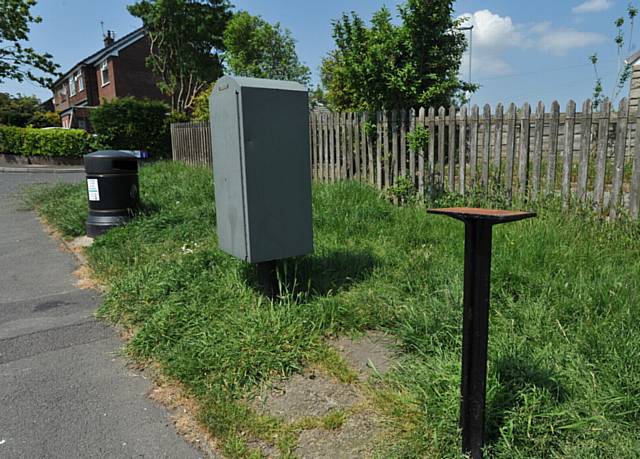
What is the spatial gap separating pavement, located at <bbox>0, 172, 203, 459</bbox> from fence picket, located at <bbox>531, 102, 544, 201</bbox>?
5102mm

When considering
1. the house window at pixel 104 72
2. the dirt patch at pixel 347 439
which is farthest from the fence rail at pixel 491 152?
the house window at pixel 104 72

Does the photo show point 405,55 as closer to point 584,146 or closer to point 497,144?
point 497,144

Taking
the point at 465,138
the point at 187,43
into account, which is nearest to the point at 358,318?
the point at 465,138

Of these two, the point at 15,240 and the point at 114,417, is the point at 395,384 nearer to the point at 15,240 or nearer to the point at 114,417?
the point at 114,417

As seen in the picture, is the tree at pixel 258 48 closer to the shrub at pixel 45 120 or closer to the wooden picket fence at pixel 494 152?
the wooden picket fence at pixel 494 152

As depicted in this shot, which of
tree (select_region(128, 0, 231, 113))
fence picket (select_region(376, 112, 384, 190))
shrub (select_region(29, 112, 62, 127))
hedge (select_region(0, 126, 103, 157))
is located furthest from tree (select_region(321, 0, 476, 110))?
shrub (select_region(29, 112, 62, 127))

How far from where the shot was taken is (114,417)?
2631 millimetres

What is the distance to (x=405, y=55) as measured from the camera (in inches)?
285

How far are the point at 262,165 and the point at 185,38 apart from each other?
23289 mm

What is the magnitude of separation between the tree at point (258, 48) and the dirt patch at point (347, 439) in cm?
1741

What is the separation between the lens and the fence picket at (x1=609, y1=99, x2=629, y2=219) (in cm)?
505

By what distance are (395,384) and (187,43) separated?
24677 mm

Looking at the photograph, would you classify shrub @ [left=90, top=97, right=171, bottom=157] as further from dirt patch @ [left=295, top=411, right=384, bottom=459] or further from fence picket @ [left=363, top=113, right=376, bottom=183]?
dirt patch @ [left=295, top=411, right=384, bottom=459]

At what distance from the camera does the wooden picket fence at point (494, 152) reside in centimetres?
519
